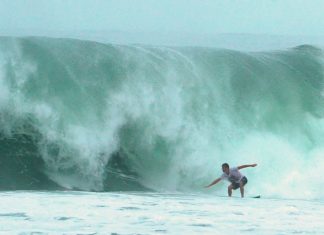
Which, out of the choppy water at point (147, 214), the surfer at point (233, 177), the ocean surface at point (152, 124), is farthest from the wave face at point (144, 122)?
the choppy water at point (147, 214)

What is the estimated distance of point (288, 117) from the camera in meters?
17.3

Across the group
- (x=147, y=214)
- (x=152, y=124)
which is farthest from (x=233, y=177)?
(x=147, y=214)

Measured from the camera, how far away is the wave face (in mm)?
14727

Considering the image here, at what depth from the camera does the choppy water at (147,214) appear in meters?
9.57

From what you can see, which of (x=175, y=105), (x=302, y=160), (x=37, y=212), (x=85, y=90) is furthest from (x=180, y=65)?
(x=37, y=212)

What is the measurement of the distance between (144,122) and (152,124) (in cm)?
17

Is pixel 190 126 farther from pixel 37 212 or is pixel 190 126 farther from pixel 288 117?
pixel 37 212

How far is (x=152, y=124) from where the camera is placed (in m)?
15.8

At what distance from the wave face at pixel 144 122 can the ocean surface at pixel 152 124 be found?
2 centimetres

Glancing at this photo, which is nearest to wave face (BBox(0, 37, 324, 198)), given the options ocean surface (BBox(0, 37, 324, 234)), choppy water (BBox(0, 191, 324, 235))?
ocean surface (BBox(0, 37, 324, 234))

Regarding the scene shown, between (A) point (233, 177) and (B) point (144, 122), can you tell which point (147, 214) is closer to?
(A) point (233, 177)

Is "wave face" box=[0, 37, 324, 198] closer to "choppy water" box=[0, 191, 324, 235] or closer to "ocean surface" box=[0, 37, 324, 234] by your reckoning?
"ocean surface" box=[0, 37, 324, 234]

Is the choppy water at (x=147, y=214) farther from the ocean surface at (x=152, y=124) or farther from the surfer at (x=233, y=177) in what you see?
the surfer at (x=233, y=177)

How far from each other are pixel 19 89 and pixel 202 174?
4.02m
